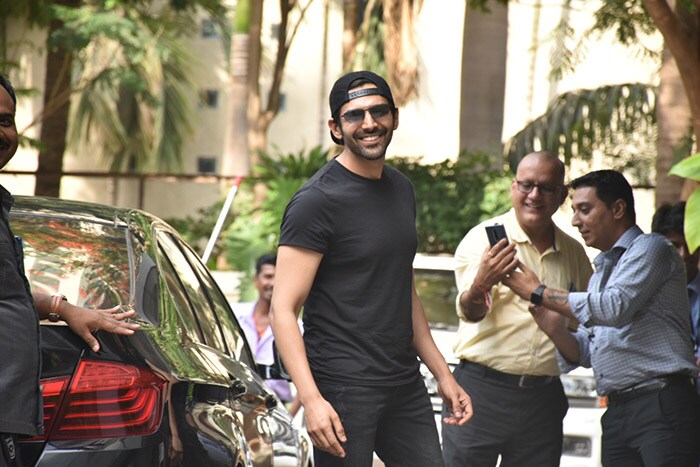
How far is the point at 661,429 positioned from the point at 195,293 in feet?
6.44

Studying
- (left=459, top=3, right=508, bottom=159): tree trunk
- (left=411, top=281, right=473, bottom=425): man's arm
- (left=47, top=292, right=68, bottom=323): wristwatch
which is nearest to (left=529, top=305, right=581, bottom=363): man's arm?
(left=411, top=281, right=473, bottom=425): man's arm

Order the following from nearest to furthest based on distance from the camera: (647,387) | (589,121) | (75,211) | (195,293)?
(75,211) < (647,387) < (195,293) < (589,121)

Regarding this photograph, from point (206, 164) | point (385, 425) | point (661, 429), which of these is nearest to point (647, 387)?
point (661, 429)

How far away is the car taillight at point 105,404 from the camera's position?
3605 mm

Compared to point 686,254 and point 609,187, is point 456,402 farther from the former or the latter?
point 686,254

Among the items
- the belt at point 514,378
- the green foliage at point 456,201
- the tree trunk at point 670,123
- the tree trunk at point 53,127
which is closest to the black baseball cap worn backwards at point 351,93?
the belt at point 514,378

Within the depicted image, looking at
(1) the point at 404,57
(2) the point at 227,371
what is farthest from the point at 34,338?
(1) the point at 404,57

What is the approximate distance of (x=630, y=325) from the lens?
529 cm

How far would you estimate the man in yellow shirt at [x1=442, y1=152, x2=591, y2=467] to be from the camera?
5562 millimetres

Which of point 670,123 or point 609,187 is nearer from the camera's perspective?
point 609,187

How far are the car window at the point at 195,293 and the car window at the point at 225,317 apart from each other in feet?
0.34

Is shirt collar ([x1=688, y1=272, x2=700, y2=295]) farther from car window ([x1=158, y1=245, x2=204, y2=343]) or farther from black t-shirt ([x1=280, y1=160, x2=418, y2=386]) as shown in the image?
car window ([x1=158, y1=245, x2=204, y2=343])

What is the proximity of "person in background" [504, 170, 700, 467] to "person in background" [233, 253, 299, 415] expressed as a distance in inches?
124

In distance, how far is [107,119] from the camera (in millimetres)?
26875
